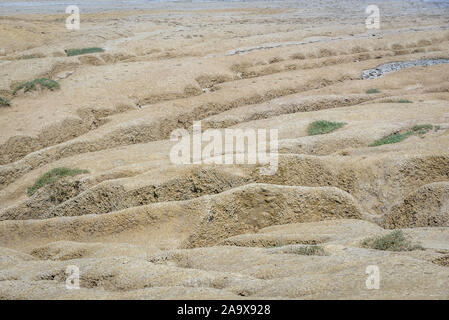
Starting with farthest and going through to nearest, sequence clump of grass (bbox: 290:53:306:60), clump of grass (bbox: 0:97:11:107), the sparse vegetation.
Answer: clump of grass (bbox: 290:53:306:60) → the sparse vegetation → clump of grass (bbox: 0:97:11:107)

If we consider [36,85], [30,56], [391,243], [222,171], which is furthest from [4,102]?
[391,243]

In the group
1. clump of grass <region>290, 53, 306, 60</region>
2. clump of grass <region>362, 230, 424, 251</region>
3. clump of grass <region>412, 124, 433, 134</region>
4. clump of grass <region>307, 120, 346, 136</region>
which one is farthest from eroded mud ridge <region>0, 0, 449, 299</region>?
clump of grass <region>290, 53, 306, 60</region>

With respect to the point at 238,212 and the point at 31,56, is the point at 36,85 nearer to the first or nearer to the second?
the point at 31,56

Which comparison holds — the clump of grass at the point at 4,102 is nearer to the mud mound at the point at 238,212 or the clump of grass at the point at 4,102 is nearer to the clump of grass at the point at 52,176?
the clump of grass at the point at 52,176

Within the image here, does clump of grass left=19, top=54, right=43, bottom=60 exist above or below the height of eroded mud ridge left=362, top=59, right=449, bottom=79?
above

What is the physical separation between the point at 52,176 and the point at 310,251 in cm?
1079

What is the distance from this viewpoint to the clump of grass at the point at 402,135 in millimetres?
17186

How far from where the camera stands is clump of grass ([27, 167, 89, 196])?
16766 millimetres

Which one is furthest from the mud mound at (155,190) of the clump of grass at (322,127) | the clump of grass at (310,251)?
the clump of grass at (322,127)

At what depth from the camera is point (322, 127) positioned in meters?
19.7

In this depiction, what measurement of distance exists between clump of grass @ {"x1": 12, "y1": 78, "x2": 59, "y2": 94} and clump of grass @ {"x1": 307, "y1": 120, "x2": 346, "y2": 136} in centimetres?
1278

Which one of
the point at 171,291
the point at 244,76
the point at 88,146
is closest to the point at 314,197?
the point at 171,291

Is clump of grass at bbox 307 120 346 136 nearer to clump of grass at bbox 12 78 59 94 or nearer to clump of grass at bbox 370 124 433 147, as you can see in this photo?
clump of grass at bbox 370 124 433 147
